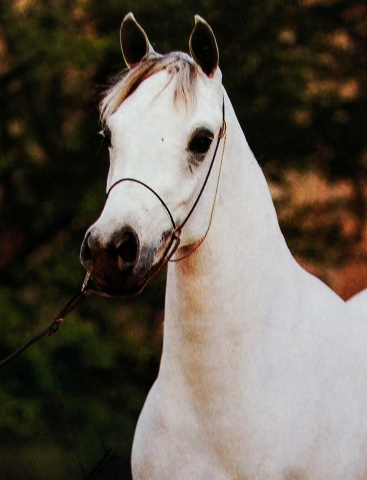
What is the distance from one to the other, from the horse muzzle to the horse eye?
264 millimetres

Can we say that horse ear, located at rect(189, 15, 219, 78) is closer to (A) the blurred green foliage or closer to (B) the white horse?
(B) the white horse

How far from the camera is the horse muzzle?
1372 millimetres

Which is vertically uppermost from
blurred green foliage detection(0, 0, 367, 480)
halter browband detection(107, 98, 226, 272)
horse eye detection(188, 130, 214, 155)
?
horse eye detection(188, 130, 214, 155)

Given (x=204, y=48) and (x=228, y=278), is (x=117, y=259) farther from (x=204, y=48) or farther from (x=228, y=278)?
(x=204, y=48)

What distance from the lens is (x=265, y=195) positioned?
5.52 ft

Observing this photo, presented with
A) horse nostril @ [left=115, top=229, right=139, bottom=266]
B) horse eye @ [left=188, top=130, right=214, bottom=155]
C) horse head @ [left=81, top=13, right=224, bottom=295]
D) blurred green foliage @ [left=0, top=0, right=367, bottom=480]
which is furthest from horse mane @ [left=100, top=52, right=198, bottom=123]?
blurred green foliage @ [left=0, top=0, right=367, bottom=480]

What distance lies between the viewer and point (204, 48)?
1591mm

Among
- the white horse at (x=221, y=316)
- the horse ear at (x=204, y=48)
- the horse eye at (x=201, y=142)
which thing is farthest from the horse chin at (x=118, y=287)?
the horse ear at (x=204, y=48)

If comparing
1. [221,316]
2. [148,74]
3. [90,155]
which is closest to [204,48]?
[148,74]

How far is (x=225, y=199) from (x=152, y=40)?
1190mm

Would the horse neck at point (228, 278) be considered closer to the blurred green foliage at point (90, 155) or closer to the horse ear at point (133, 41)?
the horse ear at point (133, 41)

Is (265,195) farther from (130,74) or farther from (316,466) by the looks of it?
(316,466)

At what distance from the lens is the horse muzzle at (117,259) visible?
4.50 feet

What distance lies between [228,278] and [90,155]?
4.08 ft
